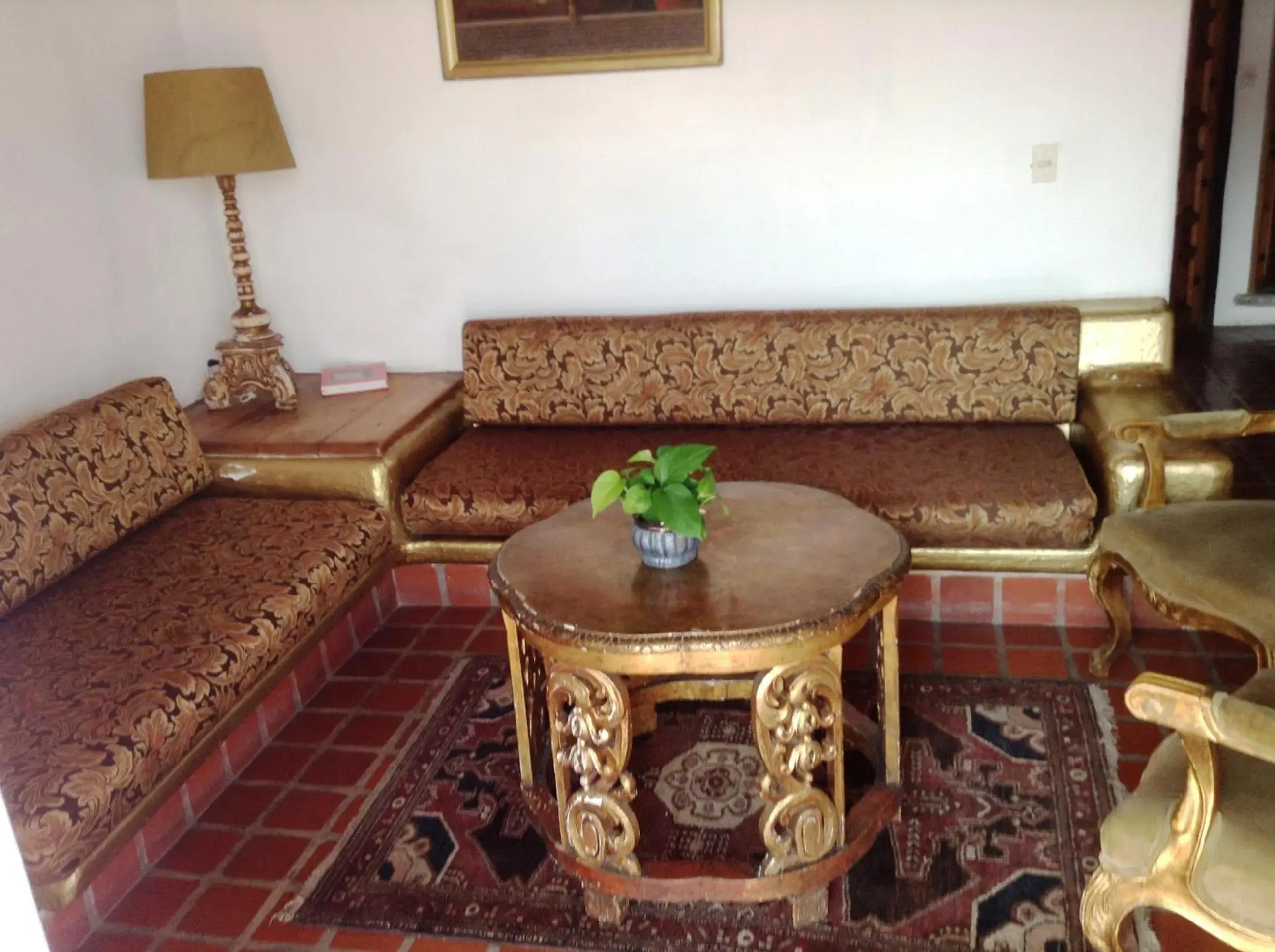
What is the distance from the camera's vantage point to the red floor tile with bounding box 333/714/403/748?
2750 millimetres

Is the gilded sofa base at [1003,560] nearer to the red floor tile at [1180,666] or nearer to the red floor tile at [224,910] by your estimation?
the red floor tile at [1180,666]

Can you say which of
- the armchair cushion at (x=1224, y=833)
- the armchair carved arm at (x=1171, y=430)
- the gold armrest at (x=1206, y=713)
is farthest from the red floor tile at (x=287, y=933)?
the armchair carved arm at (x=1171, y=430)

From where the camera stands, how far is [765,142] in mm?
3582

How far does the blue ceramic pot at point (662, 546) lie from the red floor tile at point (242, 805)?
113 cm

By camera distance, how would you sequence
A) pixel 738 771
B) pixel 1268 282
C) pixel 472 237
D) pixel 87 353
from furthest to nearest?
1. pixel 1268 282
2. pixel 472 237
3. pixel 87 353
4. pixel 738 771

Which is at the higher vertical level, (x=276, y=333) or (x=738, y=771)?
(x=276, y=333)

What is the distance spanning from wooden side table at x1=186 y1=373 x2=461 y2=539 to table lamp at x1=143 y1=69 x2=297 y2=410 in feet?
0.71

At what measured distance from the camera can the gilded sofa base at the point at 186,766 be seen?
1.93 meters

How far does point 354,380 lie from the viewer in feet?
12.6

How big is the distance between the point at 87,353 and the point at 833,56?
8.35 feet

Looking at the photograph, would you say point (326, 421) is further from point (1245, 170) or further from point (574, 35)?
point (1245, 170)

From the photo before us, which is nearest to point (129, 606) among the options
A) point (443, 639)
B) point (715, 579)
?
point (443, 639)

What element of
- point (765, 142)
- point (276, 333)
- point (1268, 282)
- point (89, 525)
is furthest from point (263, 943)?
point (1268, 282)

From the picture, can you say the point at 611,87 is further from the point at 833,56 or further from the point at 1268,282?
the point at 1268,282
